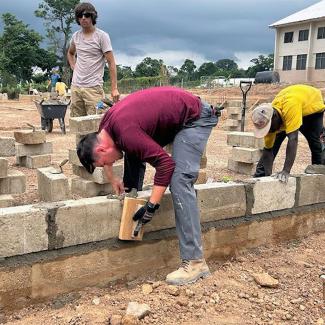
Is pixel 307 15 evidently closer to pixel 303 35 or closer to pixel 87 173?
pixel 303 35

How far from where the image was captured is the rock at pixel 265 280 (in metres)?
3.18

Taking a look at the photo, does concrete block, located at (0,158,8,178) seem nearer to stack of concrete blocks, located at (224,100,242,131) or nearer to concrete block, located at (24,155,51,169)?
concrete block, located at (24,155,51,169)

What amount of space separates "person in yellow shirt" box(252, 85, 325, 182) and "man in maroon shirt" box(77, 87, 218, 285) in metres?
1.18

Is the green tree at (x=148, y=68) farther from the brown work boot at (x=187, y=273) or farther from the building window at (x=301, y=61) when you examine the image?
the brown work boot at (x=187, y=273)

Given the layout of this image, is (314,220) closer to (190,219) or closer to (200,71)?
(190,219)

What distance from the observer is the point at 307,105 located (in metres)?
4.59

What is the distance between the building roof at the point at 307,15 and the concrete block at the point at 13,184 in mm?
35591

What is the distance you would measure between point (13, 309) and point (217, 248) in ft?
5.42

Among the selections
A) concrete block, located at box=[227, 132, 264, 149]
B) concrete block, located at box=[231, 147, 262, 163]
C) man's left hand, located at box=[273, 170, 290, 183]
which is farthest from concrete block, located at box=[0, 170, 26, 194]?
concrete block, located at box=[227, 132, 264, 149]

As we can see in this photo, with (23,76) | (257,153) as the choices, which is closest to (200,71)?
(23,76)

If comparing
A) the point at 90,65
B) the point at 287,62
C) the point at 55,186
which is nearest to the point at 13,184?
the point at 55,186

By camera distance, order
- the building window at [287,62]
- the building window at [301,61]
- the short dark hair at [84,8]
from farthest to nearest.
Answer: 1. the building window at [287,62]
2. the building window at [301,61]
3. the short dark hair at [84,8]

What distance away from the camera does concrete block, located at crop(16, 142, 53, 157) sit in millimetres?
6711

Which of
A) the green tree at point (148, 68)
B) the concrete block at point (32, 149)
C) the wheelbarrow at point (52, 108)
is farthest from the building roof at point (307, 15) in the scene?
the concrete block at point (32, 149)
